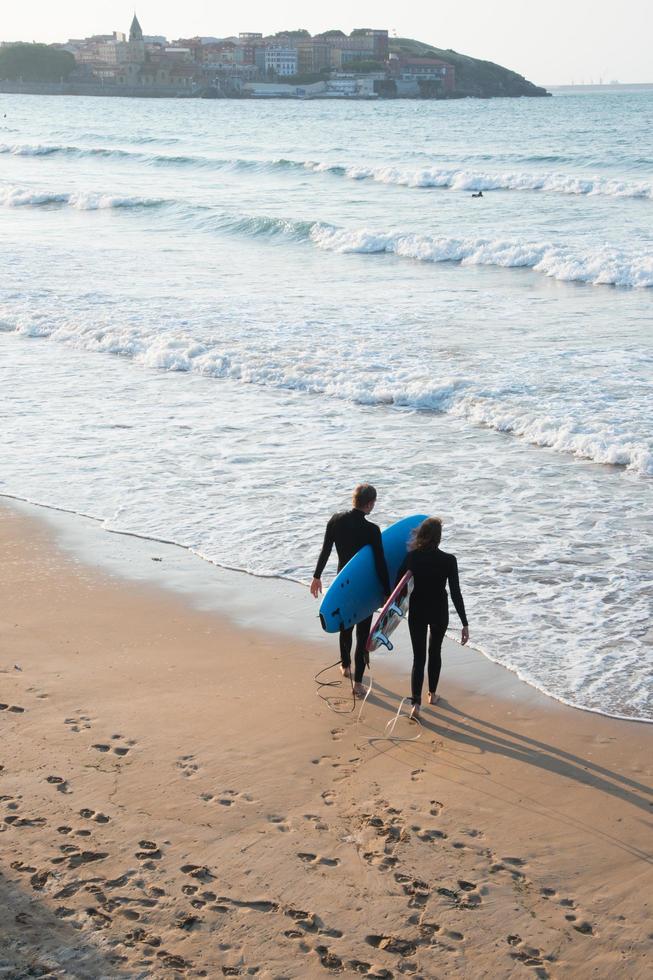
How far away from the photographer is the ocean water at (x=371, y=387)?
8492 millimetres

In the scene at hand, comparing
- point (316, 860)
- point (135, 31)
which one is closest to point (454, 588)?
point (316, 860)

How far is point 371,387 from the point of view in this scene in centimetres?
1403

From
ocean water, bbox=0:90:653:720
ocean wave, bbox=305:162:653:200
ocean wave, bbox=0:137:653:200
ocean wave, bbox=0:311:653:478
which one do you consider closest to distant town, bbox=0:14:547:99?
ocean wave, bbox=0:137:653:200

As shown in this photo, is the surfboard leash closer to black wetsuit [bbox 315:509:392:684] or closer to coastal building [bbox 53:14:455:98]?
black wetsuit [bbox 315:509:392:684]

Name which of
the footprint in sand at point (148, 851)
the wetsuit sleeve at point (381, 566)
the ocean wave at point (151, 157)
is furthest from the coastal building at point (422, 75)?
the footprint in sand at point (148, 851)

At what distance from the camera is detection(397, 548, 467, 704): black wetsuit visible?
6.22 meters

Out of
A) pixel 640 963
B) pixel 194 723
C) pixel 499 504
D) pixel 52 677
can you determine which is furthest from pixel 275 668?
pixel 499 504

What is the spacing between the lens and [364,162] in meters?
49.6

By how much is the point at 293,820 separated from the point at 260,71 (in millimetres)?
178550

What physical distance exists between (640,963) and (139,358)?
13120 mm

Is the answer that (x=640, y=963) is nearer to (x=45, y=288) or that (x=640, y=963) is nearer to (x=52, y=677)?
(x=52, y=677)

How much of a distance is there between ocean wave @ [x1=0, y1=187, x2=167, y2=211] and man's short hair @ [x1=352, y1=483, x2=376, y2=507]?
102ft

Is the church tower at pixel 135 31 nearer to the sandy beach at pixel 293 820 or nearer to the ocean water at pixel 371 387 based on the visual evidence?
the ocean water at pixel 371 387

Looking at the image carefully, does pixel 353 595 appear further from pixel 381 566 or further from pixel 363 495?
pixel 363 495
